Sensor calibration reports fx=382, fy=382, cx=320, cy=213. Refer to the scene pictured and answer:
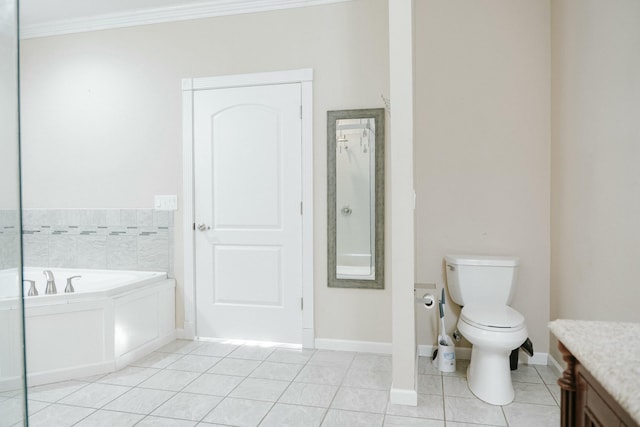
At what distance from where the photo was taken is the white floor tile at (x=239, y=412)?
193 centimetres

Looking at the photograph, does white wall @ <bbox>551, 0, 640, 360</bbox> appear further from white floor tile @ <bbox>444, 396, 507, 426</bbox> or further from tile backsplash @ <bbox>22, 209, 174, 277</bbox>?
tile backsplash @ <bbox>22, 209, 174, 277</bbox>

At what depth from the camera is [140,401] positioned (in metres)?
2.15

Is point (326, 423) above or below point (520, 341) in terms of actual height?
below

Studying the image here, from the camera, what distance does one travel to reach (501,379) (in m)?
2.09

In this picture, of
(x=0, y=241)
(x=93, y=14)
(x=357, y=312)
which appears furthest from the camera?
(x=93, y=14)

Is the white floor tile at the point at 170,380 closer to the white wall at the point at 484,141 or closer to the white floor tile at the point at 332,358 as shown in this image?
the white floor tile at the point at 332,358

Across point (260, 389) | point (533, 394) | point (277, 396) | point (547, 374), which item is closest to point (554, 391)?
point (533, 394)

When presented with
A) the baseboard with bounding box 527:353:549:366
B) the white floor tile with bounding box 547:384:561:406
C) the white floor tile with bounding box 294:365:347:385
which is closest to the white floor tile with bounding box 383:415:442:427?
the white floor tile with bounding box 294:365:347:385

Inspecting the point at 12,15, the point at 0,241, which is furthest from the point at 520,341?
the point at 12,15

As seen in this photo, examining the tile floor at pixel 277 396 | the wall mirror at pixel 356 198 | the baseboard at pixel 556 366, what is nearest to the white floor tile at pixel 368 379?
the tile floor at pixel 277 396

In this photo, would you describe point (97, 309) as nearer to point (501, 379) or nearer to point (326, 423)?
point (326, 423)

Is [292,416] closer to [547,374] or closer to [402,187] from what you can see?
[402,187]

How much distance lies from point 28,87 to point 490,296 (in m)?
4.27

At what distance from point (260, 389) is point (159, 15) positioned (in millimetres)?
2990
